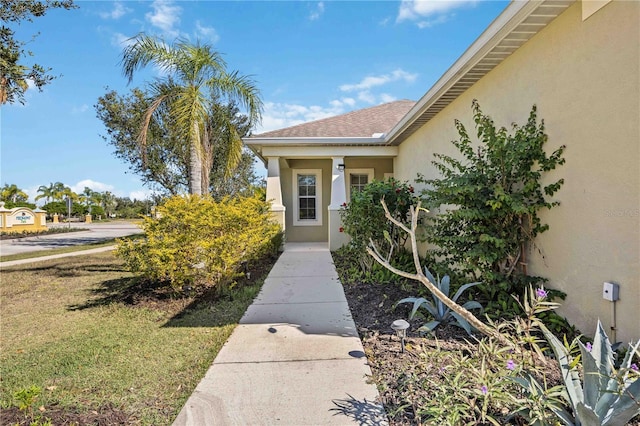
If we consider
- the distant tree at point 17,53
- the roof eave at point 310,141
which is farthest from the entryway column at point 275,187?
the distant tree at point 17,53

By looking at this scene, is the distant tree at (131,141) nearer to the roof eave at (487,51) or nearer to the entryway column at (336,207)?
the entryway column at (336,207)

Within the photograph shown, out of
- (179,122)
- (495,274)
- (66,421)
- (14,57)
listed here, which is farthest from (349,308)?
(14,57)

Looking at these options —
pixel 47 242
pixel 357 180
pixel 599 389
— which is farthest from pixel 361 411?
pixel 47 242

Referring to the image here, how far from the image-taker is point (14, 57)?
566cm

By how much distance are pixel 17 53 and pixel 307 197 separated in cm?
829

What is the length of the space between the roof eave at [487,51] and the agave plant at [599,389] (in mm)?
3246

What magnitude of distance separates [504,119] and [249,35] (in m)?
6.66

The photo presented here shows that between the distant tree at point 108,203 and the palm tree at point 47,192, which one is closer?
the palm tree at point 47,192

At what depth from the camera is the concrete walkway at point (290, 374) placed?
2369mm

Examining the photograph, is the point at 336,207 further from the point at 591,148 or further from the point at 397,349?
the point at 591,148

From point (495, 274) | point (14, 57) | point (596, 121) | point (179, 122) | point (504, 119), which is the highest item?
point (14, 57)

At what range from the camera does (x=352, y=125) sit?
1133 cm

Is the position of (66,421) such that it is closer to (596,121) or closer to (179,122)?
(596,121)

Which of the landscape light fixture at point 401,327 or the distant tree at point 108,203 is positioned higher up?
the distant tree at point 108,203
